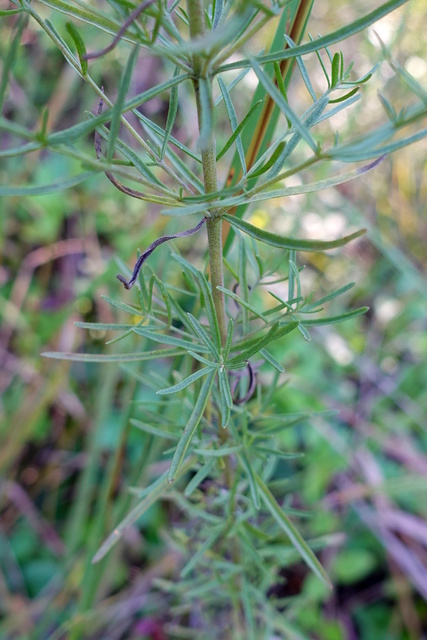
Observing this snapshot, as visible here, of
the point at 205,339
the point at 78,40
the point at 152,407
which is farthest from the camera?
the point at 152,407

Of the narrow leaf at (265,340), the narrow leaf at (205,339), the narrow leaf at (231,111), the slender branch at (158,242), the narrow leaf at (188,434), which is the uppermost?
the narrow leaf at (231,111)

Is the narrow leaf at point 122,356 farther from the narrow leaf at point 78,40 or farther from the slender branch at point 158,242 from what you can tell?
the narrow leaf at point 78,40

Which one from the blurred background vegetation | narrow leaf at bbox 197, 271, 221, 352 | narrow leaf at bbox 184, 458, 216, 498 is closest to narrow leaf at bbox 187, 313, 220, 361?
narrow leaf at bbox 197, 271, 221, 352

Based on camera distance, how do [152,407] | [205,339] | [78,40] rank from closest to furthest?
1. [78,40]
2. [205,339]
3. [152,407]

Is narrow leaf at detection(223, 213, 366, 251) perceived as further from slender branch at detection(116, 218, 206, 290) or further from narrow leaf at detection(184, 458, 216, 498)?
narrow leaf at detection(184, 458, 216, 498)

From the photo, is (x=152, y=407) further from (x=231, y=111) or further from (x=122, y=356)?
(x=231, y=111)

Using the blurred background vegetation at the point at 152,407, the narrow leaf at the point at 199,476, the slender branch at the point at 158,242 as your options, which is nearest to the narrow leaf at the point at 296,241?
the slender branch at the point at 158,242

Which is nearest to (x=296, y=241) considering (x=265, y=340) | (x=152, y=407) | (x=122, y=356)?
(x=265, y=340)
